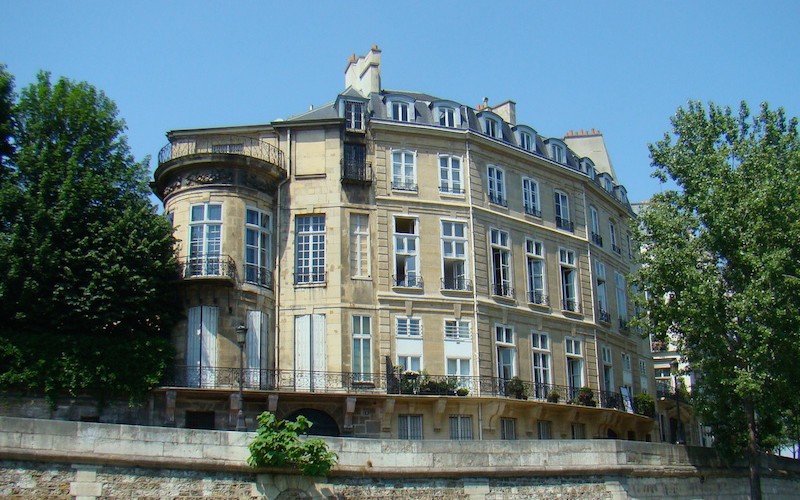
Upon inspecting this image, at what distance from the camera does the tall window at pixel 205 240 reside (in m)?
27.7

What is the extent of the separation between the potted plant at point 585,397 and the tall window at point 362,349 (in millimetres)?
8002

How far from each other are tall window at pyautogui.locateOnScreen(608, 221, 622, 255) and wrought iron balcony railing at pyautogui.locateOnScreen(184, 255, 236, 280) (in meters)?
17.6

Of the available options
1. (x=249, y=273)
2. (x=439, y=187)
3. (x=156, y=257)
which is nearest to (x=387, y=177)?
(x=439, y=187)

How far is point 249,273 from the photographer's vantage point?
28.6 metres

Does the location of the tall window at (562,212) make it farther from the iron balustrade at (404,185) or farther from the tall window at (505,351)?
the iron balustrade at (404,185)

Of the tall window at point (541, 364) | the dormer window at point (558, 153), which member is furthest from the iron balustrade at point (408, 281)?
the dormer window at point (558, 153)

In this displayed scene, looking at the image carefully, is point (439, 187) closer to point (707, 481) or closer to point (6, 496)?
point (707, 481)

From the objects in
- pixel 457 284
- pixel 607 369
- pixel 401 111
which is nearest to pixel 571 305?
pixel 607 369

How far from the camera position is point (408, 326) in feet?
98.0

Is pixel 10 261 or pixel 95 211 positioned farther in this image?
pixel 95 211

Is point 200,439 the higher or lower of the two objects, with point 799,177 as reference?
lower

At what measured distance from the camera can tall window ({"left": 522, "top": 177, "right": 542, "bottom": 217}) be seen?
34.0 m

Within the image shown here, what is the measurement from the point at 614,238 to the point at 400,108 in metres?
12.3

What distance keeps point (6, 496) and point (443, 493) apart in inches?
357
